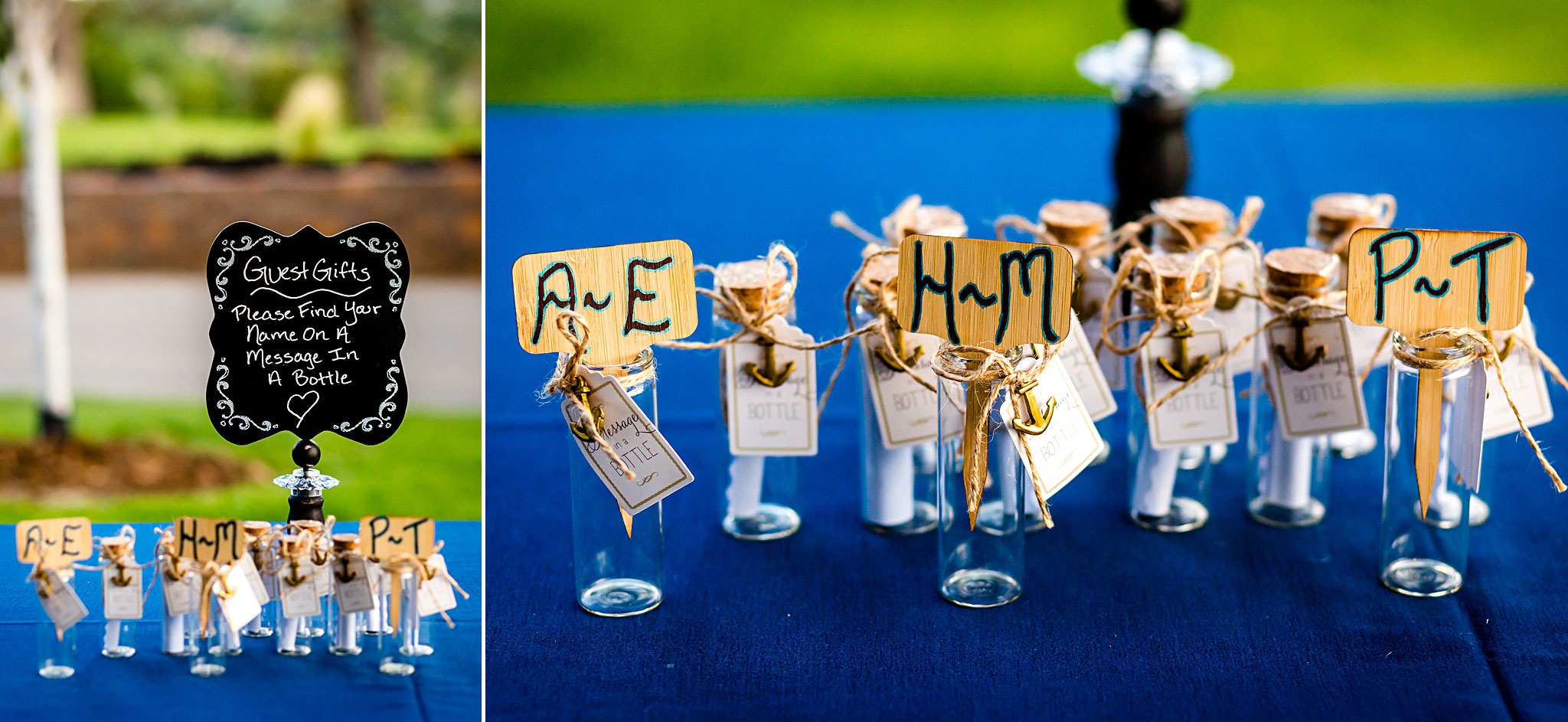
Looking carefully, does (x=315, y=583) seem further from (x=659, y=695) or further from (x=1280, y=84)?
(x=1280, y=84)

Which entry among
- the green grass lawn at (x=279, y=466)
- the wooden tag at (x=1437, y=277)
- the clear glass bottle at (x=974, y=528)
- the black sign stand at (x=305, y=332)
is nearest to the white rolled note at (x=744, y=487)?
the clear glass bottle at (x=974, y=528)

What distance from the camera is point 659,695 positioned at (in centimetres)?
122

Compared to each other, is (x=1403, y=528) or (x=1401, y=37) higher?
(x=1401, y=37)

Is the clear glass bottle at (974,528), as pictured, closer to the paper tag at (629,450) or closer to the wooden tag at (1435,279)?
the paper tag at (629,450)

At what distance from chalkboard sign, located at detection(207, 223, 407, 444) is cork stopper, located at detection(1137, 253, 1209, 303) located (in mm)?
757

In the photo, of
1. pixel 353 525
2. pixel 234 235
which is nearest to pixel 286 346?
pixel 234 235

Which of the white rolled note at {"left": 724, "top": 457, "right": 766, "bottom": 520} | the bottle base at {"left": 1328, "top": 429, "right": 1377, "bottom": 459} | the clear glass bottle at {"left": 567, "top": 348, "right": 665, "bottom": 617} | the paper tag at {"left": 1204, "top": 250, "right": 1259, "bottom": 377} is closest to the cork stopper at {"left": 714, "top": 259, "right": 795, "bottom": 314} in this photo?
the clear glass bottle at {"left": 567, "top": 348, "right": 665, "bottom": 617}

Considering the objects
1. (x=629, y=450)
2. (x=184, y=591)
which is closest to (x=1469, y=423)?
(x=629, y=450)

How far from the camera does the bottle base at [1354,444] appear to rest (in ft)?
5.78

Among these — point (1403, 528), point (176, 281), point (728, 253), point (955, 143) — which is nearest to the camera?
point (1403, 528)

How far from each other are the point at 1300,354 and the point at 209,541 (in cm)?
111

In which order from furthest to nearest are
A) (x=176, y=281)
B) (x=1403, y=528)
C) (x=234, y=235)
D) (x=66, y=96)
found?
(x=66, y=96) → (x=176, y=281) → (x=1403, y=528) → (x=234, y=235)

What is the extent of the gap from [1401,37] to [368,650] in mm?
4777

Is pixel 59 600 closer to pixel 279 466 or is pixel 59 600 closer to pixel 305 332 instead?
pixel 305 332
